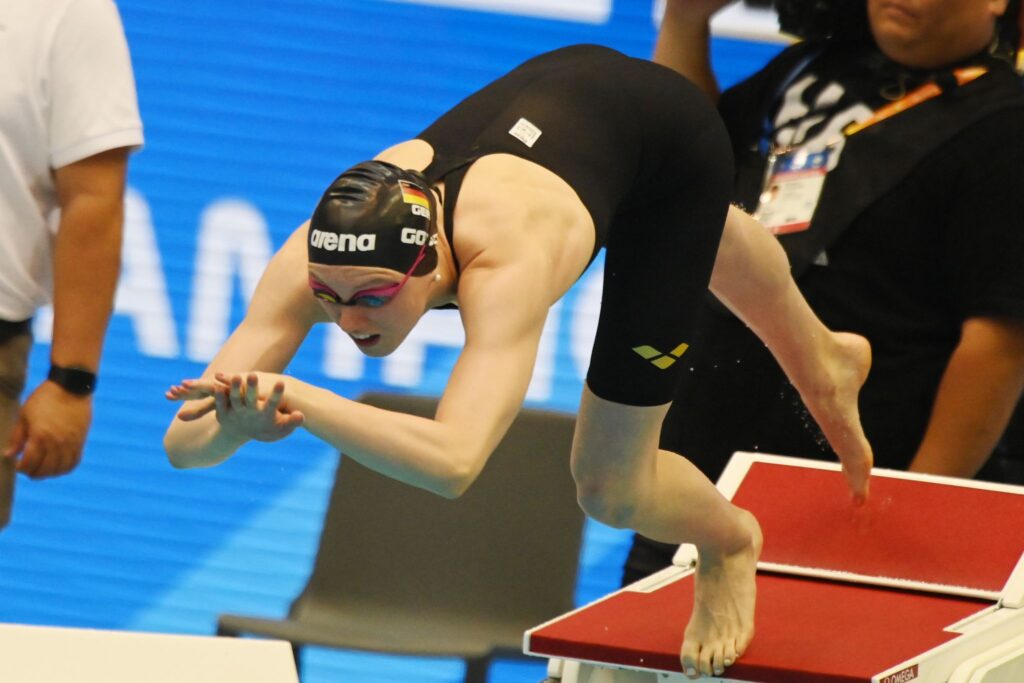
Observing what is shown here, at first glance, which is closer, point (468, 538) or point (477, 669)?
point (477, 669)

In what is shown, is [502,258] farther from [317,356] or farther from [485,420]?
[317,356]

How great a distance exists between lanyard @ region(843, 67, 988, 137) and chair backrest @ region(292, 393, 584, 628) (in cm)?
119

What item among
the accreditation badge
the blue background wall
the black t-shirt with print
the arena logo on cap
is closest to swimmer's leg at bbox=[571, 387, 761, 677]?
the arena logo on cap

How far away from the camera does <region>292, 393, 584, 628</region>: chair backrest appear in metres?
4.53

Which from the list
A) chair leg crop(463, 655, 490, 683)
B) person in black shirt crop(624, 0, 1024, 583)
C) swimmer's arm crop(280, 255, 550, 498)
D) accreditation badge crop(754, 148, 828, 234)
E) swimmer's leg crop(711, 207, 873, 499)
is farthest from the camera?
chair leg crop(463, 655, 490, 683)

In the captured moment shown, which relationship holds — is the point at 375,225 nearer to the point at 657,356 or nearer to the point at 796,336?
the point at 657,356

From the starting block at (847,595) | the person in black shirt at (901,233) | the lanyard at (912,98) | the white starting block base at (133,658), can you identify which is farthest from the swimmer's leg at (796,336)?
the white starting block base at (133,658)

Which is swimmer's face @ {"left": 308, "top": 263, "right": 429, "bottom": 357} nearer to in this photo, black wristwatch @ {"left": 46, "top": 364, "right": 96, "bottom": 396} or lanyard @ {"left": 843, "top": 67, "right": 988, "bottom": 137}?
black wristwatch @ {"left": 46, "top": 364, "right": 96, "bottom": 396}

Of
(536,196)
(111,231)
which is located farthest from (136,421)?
(536,196)

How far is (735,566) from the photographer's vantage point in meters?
3.38

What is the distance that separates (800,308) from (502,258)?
1.05 meters

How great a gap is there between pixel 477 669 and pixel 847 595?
102 cm

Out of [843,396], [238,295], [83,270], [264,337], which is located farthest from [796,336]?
[238,295]

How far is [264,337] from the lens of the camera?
9.16ft
